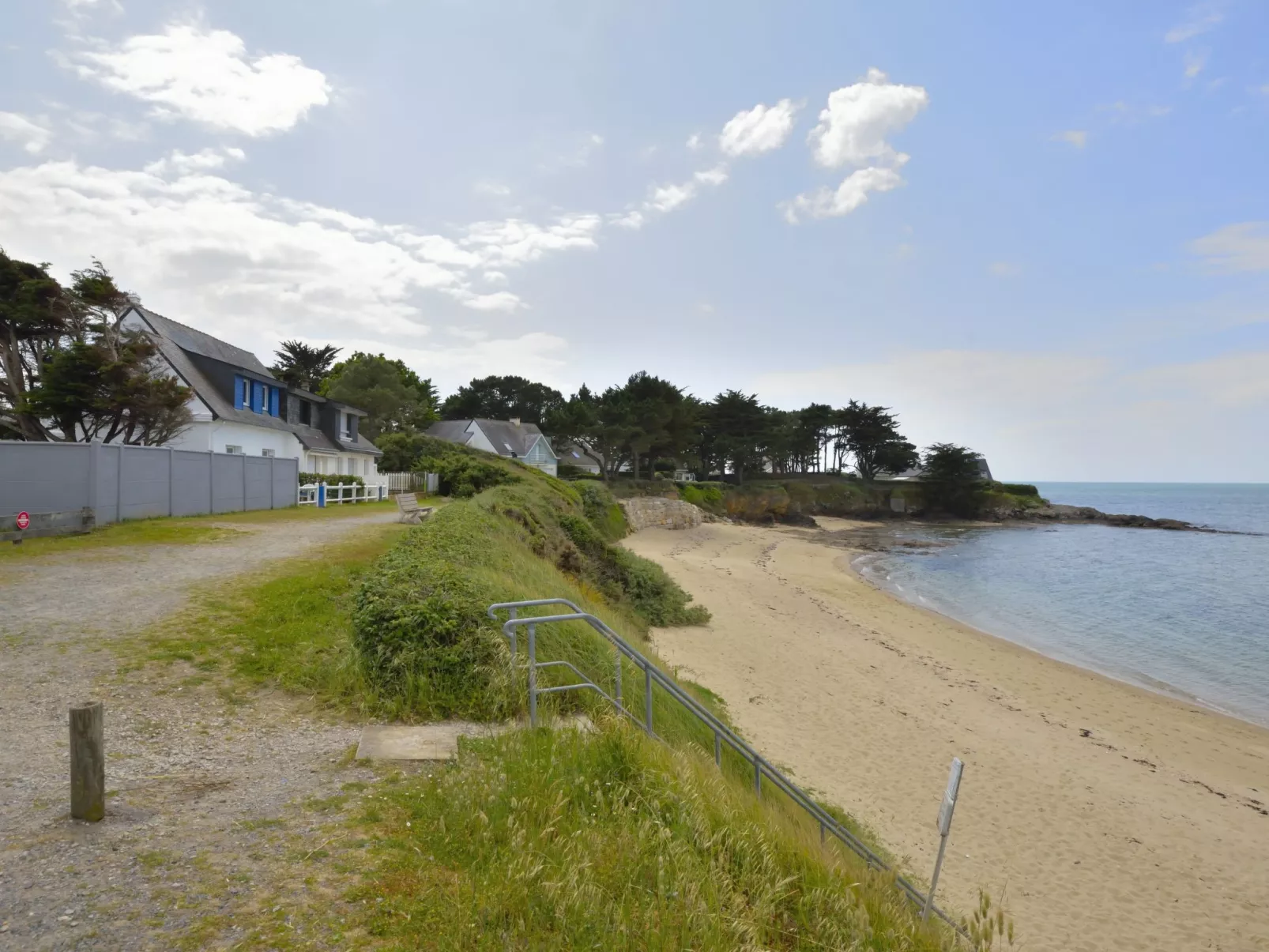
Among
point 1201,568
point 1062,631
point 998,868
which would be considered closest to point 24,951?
point 998,868

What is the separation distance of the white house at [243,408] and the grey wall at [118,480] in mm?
3812

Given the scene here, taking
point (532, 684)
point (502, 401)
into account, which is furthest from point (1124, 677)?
point (502, 401)

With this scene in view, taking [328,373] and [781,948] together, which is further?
[328,373]

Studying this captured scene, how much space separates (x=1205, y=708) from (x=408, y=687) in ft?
57.7

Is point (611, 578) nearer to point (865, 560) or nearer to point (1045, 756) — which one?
point (1045, 756)

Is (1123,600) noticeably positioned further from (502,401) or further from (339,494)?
(502,401)

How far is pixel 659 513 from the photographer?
51125 mm

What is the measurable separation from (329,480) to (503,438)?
34.9 metres

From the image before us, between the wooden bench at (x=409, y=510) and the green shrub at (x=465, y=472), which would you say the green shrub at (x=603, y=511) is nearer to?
the green shrub at (x=465, y=472)

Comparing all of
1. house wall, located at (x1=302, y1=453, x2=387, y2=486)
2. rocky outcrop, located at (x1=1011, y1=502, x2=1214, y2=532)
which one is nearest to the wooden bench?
house wall, located at (x1=302, y1=453, x2=387, y2=486)

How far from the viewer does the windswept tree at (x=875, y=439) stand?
3223 inches

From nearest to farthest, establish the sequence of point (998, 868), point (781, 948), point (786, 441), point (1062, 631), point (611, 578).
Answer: point (781, 948), point (998, 868), point (611, 578), point (1062, 631), point (786, 441)

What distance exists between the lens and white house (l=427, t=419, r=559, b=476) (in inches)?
2594

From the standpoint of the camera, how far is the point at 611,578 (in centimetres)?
1966
